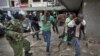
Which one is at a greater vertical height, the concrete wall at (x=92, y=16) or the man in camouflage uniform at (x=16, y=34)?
the man in camouflage uniform at (x=16, y=34)

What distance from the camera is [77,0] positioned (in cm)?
1612

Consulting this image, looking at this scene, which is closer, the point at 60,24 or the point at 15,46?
the point at 15,46

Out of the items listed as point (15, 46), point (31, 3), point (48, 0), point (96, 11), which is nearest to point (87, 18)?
point (96, 11)

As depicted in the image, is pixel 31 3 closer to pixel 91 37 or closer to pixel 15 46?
pixel 91 37

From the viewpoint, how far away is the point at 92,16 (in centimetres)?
1608

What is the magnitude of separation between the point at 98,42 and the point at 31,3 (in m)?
33.8

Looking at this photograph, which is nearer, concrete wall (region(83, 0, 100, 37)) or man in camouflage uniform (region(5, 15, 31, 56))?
man in camouflage uniform (region(5, 15, 31, 56))

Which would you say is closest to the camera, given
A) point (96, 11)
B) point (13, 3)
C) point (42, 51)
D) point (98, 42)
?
point (42, 51)

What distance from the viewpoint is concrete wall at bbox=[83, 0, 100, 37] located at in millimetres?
15883

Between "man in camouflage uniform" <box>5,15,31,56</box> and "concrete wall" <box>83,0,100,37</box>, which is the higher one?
"man in camouflage uniform" <box>5,15,31,56</box>

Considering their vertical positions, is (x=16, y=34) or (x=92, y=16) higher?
(x=16, y=34)

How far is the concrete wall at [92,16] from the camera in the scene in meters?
15.9

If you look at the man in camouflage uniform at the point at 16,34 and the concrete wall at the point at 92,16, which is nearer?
the man in camouflage uniform at the point at 16,34

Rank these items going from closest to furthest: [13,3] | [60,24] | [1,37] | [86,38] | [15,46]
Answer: [15,46] < [86,38] < [1,37] < [60,24] < [13,3]
